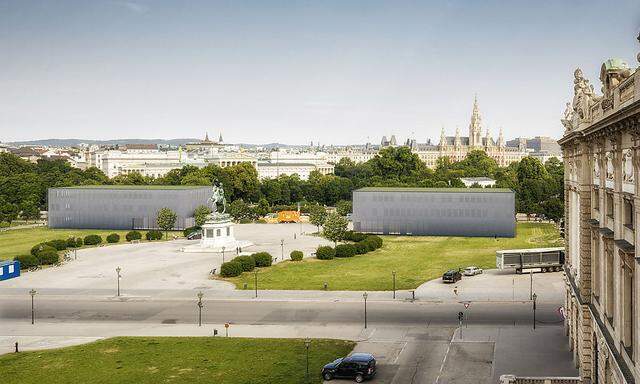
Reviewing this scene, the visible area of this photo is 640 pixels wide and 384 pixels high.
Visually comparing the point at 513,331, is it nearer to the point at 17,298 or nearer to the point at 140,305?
the point at 140,305

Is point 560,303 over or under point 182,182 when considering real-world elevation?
under

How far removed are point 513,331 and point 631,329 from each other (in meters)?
23.7

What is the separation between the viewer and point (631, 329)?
77.6ft

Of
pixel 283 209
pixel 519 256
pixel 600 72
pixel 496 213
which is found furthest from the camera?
pixel 283 209

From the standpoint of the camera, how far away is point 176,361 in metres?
40.9

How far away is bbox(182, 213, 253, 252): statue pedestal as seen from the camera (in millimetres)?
93294

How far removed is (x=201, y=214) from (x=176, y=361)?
77.4 meters

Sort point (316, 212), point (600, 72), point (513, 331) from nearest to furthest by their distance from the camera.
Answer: point (600, 72) < point (513, 331) < point (316, 212)

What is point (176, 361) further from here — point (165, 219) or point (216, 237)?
point (165, 219)

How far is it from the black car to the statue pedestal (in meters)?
56.3

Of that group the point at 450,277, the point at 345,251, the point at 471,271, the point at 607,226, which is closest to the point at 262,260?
the point at 345,251

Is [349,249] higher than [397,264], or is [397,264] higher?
[349,249]

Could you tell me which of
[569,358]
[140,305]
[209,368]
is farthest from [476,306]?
[140,305]

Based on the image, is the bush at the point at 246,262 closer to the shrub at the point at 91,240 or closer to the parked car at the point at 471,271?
the parked car at the point at 471,271
